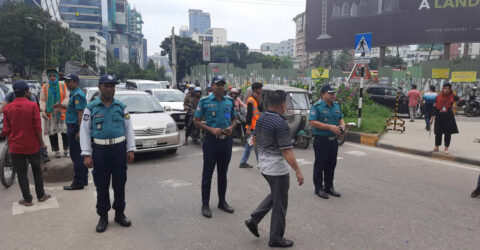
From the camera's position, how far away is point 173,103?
43.2 ft

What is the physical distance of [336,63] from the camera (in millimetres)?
87562

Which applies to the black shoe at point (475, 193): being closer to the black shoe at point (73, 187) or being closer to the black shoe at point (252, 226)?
the black shoe at point (252, 226)

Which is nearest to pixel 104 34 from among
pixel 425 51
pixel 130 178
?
pixel 425 51

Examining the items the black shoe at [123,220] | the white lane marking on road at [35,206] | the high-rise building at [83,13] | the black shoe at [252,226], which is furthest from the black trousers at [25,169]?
the high-rise building at [83,13]

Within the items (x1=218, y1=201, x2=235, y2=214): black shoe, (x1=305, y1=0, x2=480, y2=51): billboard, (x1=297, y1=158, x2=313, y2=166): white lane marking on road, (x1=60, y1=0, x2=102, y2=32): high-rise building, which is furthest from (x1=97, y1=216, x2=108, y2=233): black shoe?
(x1=60, y1=0, x2=102, y2=32): high-rise building

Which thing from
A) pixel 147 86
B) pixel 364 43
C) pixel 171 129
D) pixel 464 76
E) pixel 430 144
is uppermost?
pixel 364 43

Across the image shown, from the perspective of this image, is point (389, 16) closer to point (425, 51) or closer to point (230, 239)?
point (230, 239)

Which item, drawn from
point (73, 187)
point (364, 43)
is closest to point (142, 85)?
point (364, 43)

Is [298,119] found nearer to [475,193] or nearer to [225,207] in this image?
[475,193]

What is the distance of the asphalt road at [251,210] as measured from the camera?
12.4ft

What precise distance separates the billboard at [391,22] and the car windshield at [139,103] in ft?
86.9

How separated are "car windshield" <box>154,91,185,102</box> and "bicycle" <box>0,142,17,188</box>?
779 cm

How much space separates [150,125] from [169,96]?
618 cm

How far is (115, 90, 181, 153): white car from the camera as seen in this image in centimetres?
763
